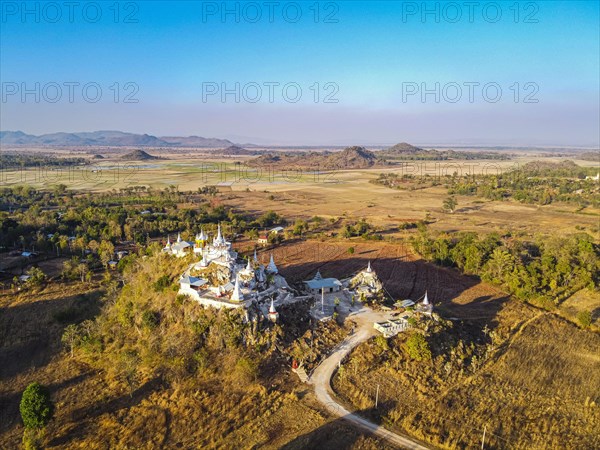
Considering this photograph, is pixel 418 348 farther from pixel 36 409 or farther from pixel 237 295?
pixel 36 409

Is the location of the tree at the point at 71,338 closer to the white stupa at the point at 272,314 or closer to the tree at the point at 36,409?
the tree at the point at 36,409

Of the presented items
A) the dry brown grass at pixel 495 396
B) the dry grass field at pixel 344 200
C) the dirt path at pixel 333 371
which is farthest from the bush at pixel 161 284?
the dry grass field at pixel 344 200

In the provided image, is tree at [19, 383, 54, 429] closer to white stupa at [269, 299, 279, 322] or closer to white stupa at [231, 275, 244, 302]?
white stupa at [231, 275, 244, 302]

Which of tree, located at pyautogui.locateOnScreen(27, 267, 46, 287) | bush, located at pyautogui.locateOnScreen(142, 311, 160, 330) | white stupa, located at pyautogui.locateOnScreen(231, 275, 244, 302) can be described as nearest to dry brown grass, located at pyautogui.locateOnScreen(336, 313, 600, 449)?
white stupa, located at pyautogui.locateOnScreen(231, 275, 244, 302)

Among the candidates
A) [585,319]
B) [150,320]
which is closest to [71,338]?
[150,320]

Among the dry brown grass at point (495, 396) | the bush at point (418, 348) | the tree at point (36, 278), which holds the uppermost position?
the tree at point (36, 278)

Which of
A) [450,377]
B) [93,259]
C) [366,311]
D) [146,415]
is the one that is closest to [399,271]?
[366,311]
